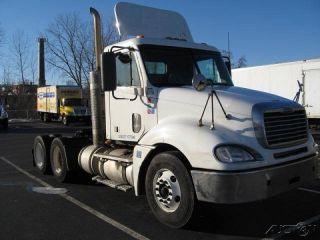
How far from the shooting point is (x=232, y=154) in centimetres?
562

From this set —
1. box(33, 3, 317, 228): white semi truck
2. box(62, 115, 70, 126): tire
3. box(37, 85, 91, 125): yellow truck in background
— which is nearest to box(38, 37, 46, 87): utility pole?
box(37, 85, 91, 125): yellow truck in background

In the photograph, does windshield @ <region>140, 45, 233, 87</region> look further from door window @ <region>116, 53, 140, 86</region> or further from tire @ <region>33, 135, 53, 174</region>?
tire @ <region>33, 135, 53, 174</region>

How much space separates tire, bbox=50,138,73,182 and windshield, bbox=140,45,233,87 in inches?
121

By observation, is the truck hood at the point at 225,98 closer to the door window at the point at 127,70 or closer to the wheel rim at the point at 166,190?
the door window at the point at 127,70

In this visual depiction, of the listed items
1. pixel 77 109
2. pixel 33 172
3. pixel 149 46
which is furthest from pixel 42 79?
pixel 149 46

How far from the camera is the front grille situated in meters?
5.93

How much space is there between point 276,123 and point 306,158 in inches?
31.1

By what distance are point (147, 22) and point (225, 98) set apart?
271cm

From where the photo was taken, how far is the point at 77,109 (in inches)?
1353

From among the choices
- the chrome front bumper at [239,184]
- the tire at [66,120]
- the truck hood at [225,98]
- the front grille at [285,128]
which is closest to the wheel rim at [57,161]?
the truck hood at [225,98]

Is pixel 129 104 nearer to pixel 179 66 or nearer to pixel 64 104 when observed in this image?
pixel 179 66

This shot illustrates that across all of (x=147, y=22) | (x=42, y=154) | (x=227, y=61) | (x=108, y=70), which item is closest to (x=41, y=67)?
(x=42, y=154)

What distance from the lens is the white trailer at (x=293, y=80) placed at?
2102cm

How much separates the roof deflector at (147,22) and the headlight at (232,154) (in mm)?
3155
